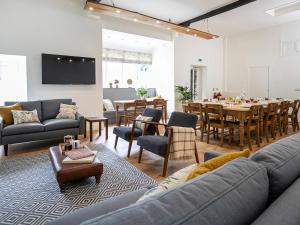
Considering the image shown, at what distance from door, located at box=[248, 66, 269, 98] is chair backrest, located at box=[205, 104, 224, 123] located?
13.5 feet

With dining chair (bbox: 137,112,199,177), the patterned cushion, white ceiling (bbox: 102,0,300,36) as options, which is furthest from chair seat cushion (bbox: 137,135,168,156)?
white ceiling (bbox: 102,0,300,36)

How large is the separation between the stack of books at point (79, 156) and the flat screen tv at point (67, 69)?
303 cm

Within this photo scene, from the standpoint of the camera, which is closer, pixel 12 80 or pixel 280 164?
pixel 280 164

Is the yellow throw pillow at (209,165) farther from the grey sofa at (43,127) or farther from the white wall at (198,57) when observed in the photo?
the white wall at (198,57)

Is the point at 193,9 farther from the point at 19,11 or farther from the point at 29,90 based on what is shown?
the point at 29,90

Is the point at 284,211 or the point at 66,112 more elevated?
the point at 66,112

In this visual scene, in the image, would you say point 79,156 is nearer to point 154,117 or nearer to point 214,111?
point 154,117

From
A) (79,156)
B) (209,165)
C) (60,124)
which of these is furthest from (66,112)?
(209,165)

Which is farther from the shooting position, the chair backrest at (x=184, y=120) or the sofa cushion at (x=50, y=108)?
the sofa cushion at (x=50, y=108)

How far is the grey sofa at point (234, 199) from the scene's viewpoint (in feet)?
1.93

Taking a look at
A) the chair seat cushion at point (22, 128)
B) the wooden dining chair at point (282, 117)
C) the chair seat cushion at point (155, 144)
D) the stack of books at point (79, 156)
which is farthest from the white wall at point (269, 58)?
the chair seat cushion at point (22, 128)

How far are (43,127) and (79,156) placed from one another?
1.88 m

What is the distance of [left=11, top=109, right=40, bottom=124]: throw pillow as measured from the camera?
400cm

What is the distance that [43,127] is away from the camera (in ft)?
13.1
